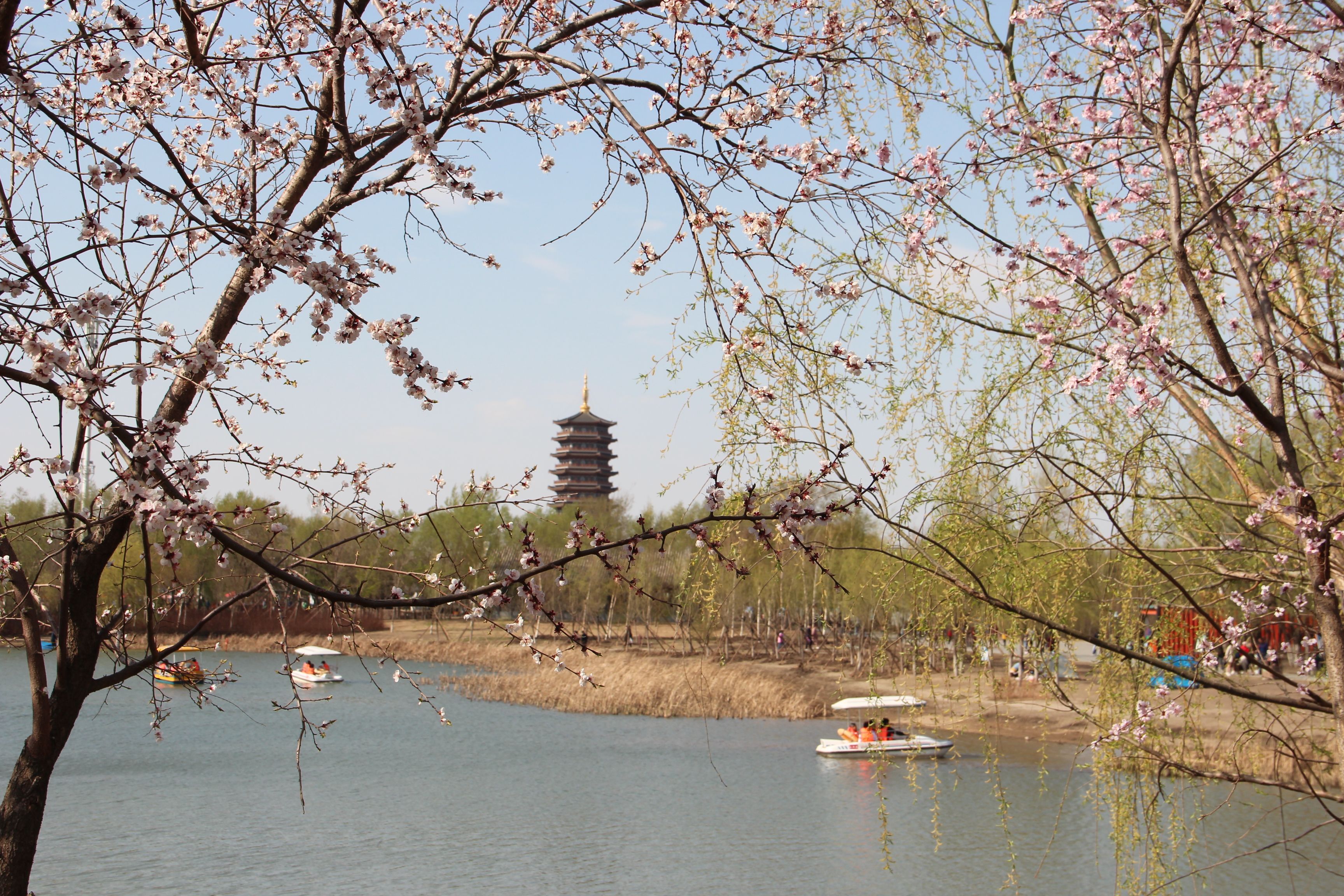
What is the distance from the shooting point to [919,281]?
11.2 ft

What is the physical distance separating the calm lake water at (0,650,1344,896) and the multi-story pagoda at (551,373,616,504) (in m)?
36.3

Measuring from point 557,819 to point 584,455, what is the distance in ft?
144

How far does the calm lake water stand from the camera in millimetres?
10820

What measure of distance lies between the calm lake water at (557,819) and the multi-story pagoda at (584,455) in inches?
1429

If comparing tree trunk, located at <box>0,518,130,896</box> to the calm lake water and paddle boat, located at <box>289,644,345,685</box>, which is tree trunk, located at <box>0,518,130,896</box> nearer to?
the calm lake water

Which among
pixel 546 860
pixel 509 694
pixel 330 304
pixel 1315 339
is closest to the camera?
pixel 330 304

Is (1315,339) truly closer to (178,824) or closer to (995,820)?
(995,820)

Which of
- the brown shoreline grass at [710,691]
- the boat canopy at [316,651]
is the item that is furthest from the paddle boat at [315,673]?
the brown shoreline grass at [710,691]

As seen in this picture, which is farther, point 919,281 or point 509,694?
point 509,694

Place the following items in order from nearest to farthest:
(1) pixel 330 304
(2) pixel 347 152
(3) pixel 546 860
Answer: (1) pixel 330 304
(2) pixel 347 152
(3) pixel 546 860

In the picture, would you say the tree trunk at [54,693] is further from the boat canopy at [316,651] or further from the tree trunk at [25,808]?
the boat canopy at [316,651]

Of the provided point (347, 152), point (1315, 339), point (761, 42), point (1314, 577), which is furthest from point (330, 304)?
point (1315, 339)

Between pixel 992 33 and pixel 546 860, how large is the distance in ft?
34.0

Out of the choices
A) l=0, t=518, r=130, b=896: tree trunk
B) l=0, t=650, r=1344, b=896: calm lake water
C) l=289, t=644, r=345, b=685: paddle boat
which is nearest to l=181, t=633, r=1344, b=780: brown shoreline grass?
l=289, t=644, r=345, b=685: paddle boat
